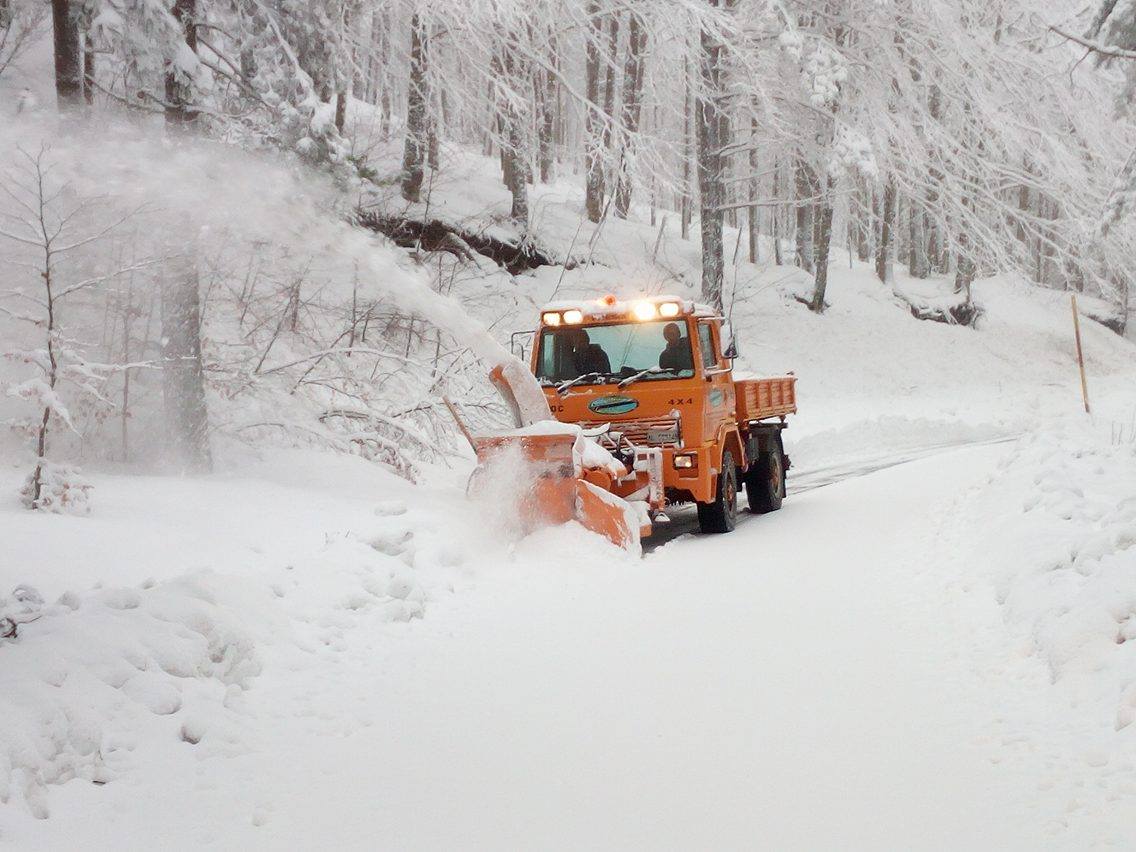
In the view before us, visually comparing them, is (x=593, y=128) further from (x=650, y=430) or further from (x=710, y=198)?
(x=710, y=198)

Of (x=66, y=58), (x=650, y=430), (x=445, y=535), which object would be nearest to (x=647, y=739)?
(x=445, y=535)

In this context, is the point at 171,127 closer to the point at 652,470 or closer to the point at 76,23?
the point at 76,23

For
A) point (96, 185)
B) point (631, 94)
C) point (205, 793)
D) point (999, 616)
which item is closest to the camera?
point (205, 793)

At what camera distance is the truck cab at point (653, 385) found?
1060 centimetres

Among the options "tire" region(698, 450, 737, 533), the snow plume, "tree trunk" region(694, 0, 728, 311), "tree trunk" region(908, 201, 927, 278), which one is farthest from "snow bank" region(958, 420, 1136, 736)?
"tree trunk" region(908, 201, 927, 278)

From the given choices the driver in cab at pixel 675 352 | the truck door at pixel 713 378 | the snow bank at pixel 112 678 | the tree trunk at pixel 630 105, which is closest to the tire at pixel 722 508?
the truck door at pixel 713 378

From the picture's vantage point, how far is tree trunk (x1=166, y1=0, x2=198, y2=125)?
11.6m

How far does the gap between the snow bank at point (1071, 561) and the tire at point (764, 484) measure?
9.31 ft

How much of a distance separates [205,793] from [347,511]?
222 inches

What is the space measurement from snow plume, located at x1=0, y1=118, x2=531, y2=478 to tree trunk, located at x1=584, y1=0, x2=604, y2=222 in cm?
454

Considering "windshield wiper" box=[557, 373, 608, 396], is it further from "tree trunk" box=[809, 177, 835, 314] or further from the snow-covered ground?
"tree trunk" box=[809, 177, 835, 314]

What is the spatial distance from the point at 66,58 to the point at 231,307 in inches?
123

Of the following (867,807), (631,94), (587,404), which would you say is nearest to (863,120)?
(631,94)

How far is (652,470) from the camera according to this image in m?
10.2
